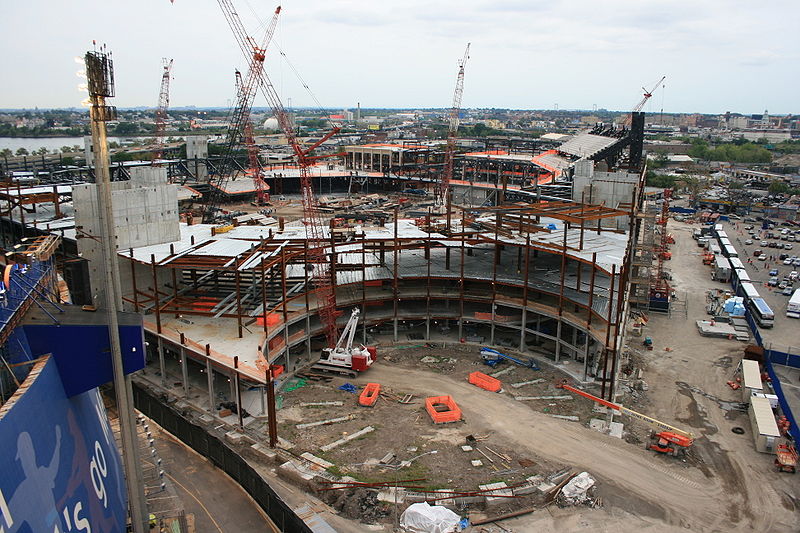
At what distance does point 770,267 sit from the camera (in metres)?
76.0

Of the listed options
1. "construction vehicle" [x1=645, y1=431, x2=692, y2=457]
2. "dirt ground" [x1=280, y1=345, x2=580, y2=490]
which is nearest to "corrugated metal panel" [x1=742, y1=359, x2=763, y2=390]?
"construction vehicle" [x1=645, y1=431, x2=692, y2=457]

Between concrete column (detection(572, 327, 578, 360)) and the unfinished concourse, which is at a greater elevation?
the unfinished concourse

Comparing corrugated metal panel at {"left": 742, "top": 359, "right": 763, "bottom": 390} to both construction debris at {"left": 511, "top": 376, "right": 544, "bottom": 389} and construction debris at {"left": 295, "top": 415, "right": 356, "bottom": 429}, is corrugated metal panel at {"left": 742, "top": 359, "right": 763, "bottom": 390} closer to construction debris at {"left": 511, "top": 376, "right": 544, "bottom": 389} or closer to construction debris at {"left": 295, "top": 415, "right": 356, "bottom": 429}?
construction debris at {"left": 511, "top": 376, "right": 544, "bottom": 389}

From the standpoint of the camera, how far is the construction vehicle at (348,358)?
41.5 m

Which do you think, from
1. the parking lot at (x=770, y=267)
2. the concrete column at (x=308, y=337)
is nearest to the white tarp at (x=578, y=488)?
the concrete column at (x=308, y=337)

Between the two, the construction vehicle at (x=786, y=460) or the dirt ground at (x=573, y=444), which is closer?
the dirt ground at (x=573, y=444)

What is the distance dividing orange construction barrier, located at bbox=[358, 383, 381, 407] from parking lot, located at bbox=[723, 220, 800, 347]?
115ft

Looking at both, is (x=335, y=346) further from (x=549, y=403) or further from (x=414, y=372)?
(x=549, y=403)

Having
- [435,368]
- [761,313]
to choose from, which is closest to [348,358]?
[435,368]

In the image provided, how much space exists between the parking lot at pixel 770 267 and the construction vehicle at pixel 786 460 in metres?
19.2

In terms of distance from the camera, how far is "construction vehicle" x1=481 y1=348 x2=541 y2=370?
1720 inches

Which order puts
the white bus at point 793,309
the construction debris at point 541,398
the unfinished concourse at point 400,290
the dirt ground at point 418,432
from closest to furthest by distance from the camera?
the dirt ground at point 418,432 < the construction debris at point 541,398 < the unfinished concourse at point 400,290 < the white bus at point 793,309

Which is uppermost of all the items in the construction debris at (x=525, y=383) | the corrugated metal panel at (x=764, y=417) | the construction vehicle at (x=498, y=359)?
the corrugated metal panel at (x=764, y=417)

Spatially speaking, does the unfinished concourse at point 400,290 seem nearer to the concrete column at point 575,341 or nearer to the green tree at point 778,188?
the concrete column at point 575,341
